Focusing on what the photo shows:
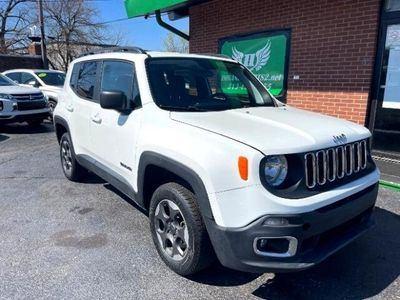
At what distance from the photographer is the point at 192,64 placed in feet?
13.3

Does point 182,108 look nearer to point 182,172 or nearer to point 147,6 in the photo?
point 182,172

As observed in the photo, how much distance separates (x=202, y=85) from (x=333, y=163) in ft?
5.47

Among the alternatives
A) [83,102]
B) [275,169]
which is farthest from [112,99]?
[275,169]

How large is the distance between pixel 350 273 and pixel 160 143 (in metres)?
1.94

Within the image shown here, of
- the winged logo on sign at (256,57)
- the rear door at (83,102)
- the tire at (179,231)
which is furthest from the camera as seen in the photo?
the winged logo on sign at (256,57)

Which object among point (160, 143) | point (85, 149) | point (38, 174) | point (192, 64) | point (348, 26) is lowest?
point (38, 174)

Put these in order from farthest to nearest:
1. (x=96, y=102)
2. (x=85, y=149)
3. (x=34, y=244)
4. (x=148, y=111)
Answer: (x=85, y=149), (x=96, y=102), (x=34, y=244), (x=148, y=111)

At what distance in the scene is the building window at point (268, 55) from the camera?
7.60 meters

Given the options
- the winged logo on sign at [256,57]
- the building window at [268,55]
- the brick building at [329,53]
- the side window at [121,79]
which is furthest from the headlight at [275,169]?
the winged logo on sign at [256,57]

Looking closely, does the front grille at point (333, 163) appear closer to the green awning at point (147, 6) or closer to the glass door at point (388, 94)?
the glass door at point (388, 94)

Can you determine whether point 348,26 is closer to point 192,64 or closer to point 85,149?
point 192,64

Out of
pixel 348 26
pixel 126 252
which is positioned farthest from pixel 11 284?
pixel 348 26

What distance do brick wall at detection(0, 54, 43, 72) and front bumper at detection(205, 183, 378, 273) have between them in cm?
2274

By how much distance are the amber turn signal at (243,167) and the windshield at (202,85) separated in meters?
1.11
